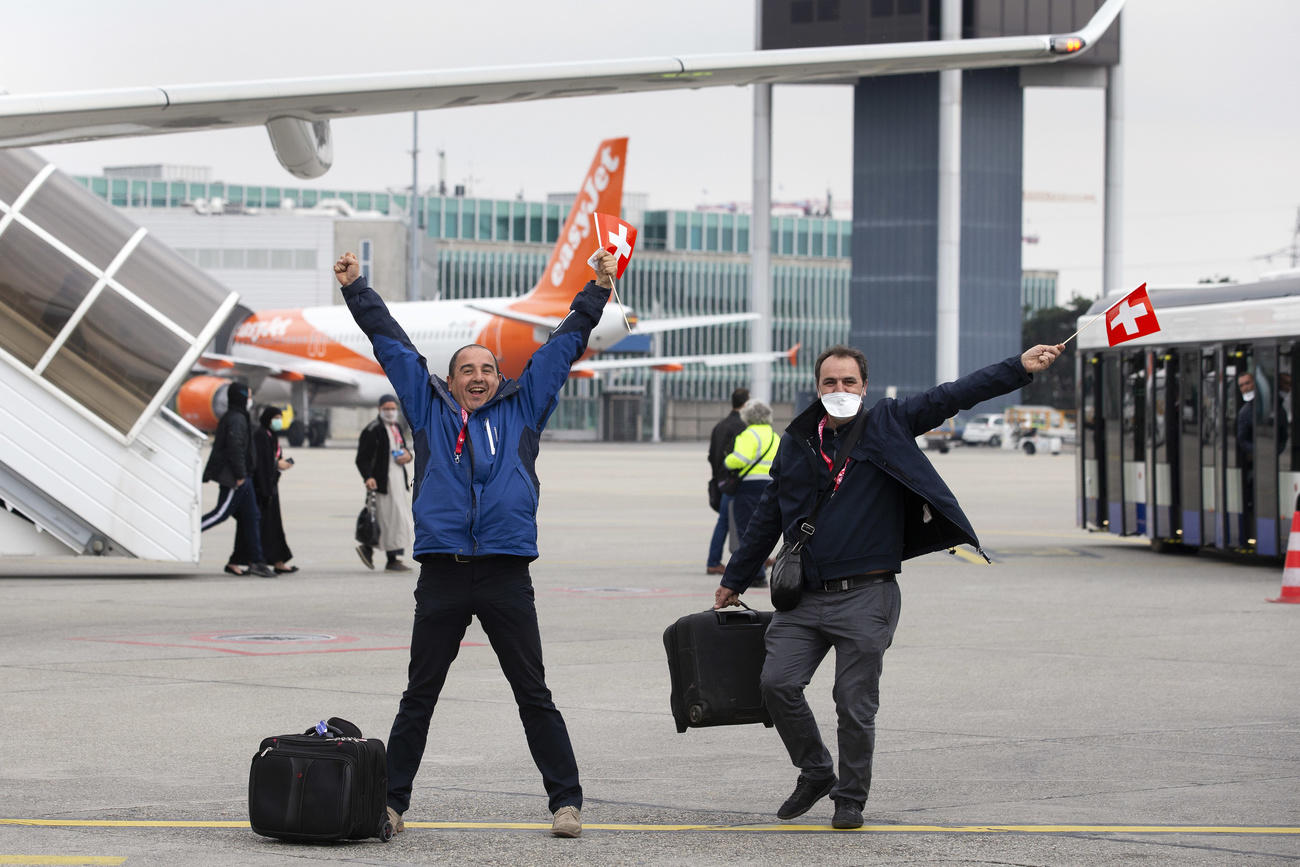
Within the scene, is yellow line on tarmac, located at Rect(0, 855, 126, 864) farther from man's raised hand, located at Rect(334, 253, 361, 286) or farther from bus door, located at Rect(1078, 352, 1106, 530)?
bus door, located at Rect(1078, 352, 1106, 530)

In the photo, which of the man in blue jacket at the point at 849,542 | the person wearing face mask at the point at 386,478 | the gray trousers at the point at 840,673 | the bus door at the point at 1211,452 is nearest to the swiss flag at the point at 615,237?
the man in blue jacket at the point at 849,542

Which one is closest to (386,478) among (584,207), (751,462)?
(751,462)

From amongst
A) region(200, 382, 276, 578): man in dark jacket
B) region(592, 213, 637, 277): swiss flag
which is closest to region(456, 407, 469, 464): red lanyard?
region(592, 213, 637, 277): swiss flag

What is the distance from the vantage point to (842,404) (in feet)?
23.7

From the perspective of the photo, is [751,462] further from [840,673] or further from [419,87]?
[840,673]

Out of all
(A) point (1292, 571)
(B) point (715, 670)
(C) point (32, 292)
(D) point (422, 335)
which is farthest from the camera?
(D) point (422, 335)

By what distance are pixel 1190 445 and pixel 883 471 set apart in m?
14.6

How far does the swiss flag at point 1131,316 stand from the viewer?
7418mm

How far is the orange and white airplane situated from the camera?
53031 millimetres

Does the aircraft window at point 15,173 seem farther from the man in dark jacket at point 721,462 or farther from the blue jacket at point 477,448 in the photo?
the blue jacket at point 477,448

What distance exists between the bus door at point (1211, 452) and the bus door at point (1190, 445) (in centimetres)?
10

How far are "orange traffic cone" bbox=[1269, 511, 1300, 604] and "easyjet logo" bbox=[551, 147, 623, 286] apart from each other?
→ 1343 inches

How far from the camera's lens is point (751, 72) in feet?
41.7

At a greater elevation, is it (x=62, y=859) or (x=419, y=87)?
(x=419, y=87)
